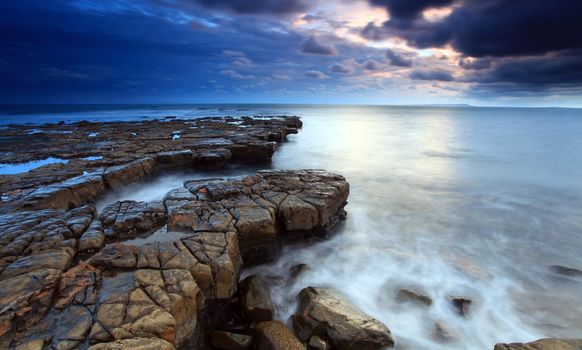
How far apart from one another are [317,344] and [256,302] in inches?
44.4

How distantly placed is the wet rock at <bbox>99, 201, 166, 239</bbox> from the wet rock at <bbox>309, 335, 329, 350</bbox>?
3.55m

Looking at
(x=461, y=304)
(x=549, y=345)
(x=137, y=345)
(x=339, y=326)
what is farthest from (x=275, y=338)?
(x=549, y=345)

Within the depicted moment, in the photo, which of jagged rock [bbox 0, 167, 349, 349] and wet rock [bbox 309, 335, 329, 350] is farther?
wet rock [bbox 309, 335, 329, 350]

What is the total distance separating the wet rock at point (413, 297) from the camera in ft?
17.0

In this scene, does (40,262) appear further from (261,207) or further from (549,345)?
(549,345)

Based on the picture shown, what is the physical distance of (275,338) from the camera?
3926 mm

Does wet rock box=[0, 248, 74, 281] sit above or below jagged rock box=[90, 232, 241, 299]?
above

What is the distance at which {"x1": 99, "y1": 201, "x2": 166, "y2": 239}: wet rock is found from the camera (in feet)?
17.8

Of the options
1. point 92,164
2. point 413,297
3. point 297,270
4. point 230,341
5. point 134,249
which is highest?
point 134,249

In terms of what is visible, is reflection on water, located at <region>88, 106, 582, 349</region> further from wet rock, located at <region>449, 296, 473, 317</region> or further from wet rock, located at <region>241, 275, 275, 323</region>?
wet rock, located at <region>241, 275, 275, 323</region>

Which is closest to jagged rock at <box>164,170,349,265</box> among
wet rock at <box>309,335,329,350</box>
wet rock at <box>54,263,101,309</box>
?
wet rock at <box>54,263,101,309</box>

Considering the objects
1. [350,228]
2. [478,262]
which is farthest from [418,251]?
[350,228]

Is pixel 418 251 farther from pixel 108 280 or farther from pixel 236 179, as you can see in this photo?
pixel 108 280

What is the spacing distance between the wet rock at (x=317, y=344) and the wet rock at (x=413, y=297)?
6.78 feet
